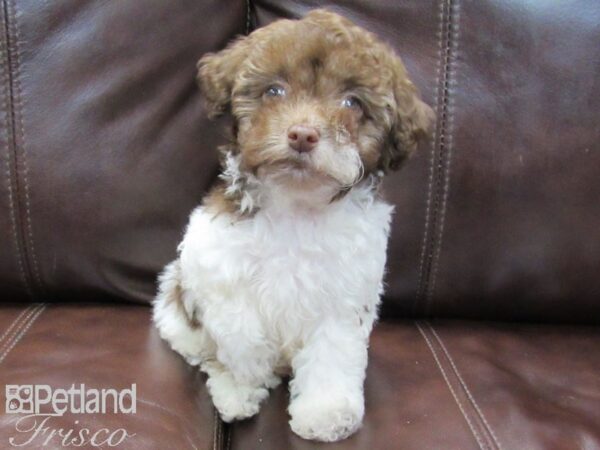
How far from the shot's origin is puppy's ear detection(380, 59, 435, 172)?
4.33ft

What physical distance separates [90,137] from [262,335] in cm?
63

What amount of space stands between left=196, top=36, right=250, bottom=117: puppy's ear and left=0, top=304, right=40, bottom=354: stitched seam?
0.66 m

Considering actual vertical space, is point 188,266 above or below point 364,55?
below

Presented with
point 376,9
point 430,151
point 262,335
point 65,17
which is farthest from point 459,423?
point 65,17

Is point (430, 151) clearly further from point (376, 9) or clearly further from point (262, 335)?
point (262, 335)

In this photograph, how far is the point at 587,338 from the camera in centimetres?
174

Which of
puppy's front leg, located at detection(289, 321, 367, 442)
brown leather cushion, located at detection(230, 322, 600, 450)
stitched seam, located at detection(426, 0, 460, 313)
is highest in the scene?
stitched seam, located at detection(426, 0, 460, 313)

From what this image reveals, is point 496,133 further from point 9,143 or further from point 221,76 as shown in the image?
point 9,143

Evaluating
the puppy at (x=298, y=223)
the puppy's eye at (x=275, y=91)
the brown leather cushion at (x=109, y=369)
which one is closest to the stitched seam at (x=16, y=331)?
the brown leather cushion at (x=109, y=369)

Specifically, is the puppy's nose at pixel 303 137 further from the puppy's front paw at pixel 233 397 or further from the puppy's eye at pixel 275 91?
the puppy's front paw at pixel 233 397

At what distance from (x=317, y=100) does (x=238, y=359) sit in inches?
21.3

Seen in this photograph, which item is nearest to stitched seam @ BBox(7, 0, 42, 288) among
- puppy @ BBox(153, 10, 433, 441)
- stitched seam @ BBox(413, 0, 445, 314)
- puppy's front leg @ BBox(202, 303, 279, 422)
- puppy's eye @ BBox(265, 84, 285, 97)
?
puppy @ BBox(153, 10, 433, 441)

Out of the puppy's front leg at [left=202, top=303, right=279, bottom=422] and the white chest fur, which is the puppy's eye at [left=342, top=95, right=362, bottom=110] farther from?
the puppy's front leg at [left=202, top=303, right=279, bottom=422]

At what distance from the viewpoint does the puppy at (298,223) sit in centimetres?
125
